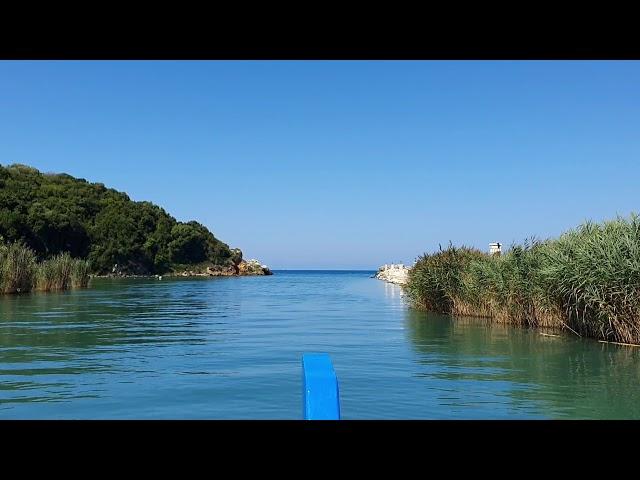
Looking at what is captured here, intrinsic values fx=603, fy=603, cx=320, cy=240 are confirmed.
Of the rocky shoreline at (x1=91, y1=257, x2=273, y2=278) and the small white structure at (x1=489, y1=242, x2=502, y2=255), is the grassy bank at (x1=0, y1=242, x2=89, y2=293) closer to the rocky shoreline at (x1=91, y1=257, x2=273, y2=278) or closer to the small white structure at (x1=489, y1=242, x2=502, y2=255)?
the small white structure at (x1=489, y1=242, x2=502, y2=255)

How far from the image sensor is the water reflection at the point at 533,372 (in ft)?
30.2

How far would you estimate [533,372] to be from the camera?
12.0 metres

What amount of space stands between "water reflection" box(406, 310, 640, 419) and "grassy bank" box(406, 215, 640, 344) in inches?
30.2

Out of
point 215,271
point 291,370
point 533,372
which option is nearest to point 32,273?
point 291,370

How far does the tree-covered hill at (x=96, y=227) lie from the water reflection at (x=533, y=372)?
191ft

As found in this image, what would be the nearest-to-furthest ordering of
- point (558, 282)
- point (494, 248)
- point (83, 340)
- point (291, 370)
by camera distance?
point (291, 370)
point (558, 282)
point (83, 340)
point (494, 248)

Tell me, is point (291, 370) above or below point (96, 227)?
below

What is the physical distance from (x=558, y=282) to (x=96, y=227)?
80319 millimetres

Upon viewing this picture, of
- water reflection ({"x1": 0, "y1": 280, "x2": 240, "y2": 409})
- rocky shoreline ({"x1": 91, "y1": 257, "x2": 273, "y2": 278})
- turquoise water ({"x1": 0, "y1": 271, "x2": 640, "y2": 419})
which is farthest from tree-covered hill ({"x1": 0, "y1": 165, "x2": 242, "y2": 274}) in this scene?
turquoise water ({"x1": 0, "y1": 271, "x2": 640, "y2": 419})

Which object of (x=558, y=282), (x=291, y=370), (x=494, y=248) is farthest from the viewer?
(x=494, y=248)

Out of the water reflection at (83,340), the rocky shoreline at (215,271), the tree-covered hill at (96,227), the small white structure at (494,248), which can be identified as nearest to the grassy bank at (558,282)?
the small white structure at (494,248)

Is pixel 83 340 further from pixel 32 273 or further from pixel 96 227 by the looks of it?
pixel 96 227
